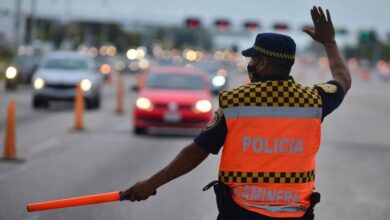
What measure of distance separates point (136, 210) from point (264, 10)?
76450 millimetres

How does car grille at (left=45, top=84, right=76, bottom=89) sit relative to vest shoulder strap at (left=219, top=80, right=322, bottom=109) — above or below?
below

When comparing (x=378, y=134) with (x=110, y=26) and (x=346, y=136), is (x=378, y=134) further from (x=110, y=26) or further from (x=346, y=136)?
(x=110, y=26)

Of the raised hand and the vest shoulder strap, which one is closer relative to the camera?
the vest shoulder strap

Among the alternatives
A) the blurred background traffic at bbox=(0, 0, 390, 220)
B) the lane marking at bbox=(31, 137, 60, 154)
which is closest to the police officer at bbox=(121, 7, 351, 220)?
the blurred background traffic at bbox=(0, 0, 390, 220)

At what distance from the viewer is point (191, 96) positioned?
64.1 feet

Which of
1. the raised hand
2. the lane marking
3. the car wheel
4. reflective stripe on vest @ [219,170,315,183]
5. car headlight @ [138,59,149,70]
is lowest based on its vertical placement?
car headlight @ [138,59,149,70]

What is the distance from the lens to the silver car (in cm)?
2664

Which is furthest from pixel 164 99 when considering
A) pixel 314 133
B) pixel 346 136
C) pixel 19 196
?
pixel 314 133

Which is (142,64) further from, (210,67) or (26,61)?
(210,67)

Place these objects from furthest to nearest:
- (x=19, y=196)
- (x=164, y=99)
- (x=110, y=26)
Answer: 1. (x=110, y=26)
2. (x=164, y=99)
3. (x=19, y=196)

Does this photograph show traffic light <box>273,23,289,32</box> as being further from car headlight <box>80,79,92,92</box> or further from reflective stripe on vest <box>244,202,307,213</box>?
reflective stripe on vest <box>244,202,307,213</box>

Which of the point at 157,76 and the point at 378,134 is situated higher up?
the point at 157,76

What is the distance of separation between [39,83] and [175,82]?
7209 millimetres

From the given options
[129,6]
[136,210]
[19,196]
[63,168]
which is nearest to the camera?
[136,210]
